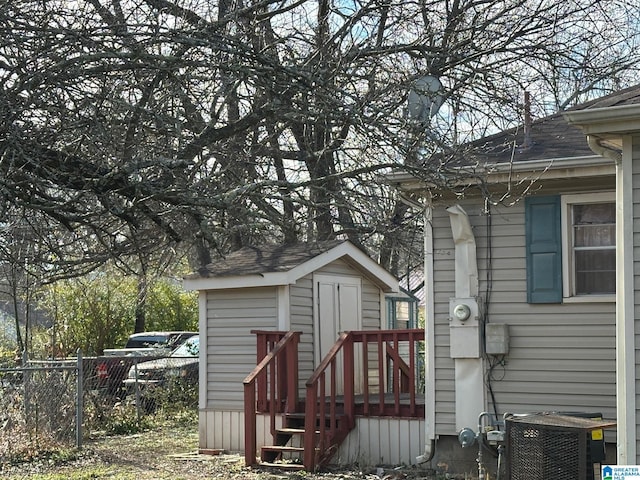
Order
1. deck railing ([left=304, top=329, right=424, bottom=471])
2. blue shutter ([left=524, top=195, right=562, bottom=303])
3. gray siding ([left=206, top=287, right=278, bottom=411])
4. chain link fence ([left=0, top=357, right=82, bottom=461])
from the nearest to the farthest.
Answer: blue shutter ([left=524, top=195, right=562, bottom=303]) → deck railing ([left=304, top=329, right=424, bottom=471]) → chain link fence ([left=0, top=357, right=82, bottom=461]) → gray siding ([left=206, top=287, right=278, bottom=411])

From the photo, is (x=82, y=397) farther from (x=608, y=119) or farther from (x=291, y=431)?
(x=608, y=119)

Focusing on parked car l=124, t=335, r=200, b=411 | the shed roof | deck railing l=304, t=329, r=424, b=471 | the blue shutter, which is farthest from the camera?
parked car l=124, t=335, r=200, b=411

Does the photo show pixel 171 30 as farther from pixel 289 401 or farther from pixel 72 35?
pixel 289 401

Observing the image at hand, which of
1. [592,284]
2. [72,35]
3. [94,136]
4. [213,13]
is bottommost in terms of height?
[592,284]

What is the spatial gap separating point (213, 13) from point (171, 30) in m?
2.04

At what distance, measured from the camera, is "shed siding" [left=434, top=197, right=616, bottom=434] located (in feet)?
36.3

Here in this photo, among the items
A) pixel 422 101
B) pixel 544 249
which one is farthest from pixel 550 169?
pixel 422 101

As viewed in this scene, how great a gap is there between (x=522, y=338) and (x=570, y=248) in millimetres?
1187

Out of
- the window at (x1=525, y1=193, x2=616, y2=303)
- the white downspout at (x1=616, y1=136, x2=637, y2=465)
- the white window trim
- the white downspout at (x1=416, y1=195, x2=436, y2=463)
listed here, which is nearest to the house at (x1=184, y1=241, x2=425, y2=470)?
the white downspout at (x1=416, y1=195, x2=436, y2=463)

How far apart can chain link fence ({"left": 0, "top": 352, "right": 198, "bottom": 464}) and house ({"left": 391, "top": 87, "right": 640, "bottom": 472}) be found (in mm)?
5573

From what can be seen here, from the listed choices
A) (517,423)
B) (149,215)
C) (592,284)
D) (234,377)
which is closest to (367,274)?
(234,377)

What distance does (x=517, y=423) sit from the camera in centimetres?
926

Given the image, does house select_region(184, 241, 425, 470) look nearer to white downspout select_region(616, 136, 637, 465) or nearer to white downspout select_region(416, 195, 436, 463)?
white downspout select_region(416, 195, 436, 463)

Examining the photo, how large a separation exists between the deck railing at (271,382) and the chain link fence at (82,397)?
2894 millimetres
